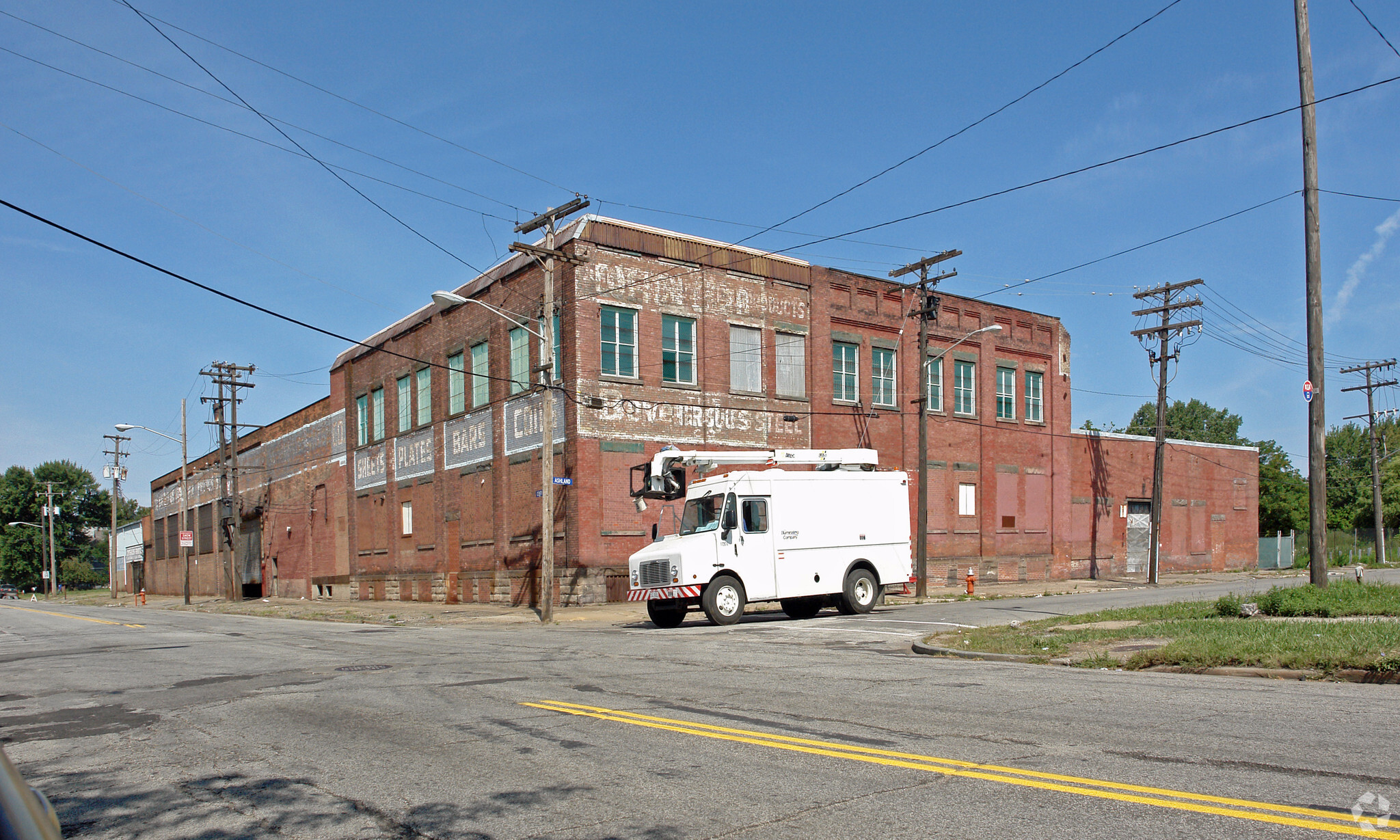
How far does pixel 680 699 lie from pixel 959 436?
32342mm

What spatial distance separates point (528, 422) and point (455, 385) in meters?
6.70

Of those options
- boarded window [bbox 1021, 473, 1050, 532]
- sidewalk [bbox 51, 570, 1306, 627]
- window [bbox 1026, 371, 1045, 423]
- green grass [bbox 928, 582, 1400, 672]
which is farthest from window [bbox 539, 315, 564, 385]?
window [bbox 1026, 371, 1045, 423]

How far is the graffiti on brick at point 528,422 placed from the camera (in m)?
31.0

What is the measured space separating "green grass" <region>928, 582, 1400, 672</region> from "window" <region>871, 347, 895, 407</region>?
1962 centimetres

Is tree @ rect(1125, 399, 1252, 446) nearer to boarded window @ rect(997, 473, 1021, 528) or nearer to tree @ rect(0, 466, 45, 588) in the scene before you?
boarded window @ rect(997, 473, 1021, 528)

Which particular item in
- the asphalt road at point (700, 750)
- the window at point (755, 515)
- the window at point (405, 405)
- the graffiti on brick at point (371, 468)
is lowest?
the asphalt road at point (700, 750)

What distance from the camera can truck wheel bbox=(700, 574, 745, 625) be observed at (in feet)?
67.1

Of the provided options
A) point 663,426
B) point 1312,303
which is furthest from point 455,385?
point 1312,303

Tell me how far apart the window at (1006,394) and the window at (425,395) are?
77.8ft

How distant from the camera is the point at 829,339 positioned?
36250mm

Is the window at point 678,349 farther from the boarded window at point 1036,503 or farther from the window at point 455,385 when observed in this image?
the boarded window at point 1036,503

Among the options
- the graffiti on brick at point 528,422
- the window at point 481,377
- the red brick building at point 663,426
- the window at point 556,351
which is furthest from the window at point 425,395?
the window at point 556,351

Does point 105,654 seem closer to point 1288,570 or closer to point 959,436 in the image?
point 959,436

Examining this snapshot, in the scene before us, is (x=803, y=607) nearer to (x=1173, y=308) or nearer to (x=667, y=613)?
(x=667, y=613)
